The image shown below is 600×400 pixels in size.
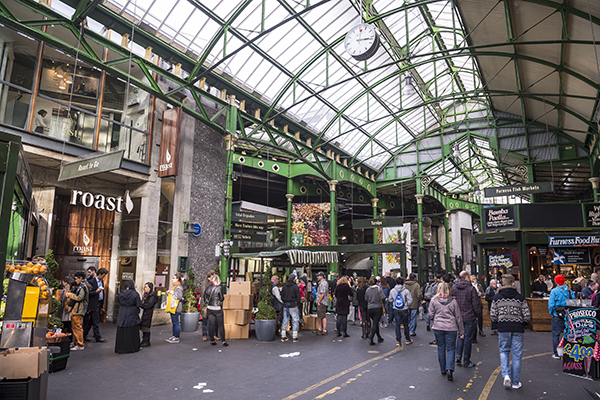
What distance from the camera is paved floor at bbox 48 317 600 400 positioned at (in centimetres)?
579

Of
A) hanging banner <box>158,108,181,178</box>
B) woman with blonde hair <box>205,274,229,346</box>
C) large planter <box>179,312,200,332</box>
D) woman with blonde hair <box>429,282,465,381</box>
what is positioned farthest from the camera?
hanging banner <box>158,108,181,178</box>

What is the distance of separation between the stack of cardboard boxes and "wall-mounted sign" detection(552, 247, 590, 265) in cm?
1256

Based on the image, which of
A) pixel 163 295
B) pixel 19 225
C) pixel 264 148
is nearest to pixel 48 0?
pixel 19 225

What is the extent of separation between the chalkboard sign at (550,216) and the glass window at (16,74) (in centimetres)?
1770

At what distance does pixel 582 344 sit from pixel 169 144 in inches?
508

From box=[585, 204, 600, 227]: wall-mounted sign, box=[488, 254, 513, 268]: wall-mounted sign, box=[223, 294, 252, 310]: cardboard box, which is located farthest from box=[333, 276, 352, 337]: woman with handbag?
box=[585, 204, 600, 227]: wall-mounted sign

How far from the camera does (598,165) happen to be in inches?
711

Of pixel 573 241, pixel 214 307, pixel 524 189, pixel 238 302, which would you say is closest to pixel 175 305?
pixel 214 307

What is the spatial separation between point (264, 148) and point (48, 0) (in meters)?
11.6

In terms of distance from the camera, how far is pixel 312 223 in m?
22.6

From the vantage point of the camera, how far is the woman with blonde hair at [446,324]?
6562mm

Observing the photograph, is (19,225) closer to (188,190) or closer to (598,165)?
(188,190)

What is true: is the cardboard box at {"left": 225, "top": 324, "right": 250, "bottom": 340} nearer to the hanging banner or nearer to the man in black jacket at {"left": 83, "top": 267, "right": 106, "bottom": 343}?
the man in black jacket at {"left": 83, "top": 267, "right": 106, "bottom": 343}

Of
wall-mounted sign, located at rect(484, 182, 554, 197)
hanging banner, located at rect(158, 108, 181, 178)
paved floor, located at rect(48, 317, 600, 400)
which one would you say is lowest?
paved floor, located at rect(48, 317, 600, 400)
